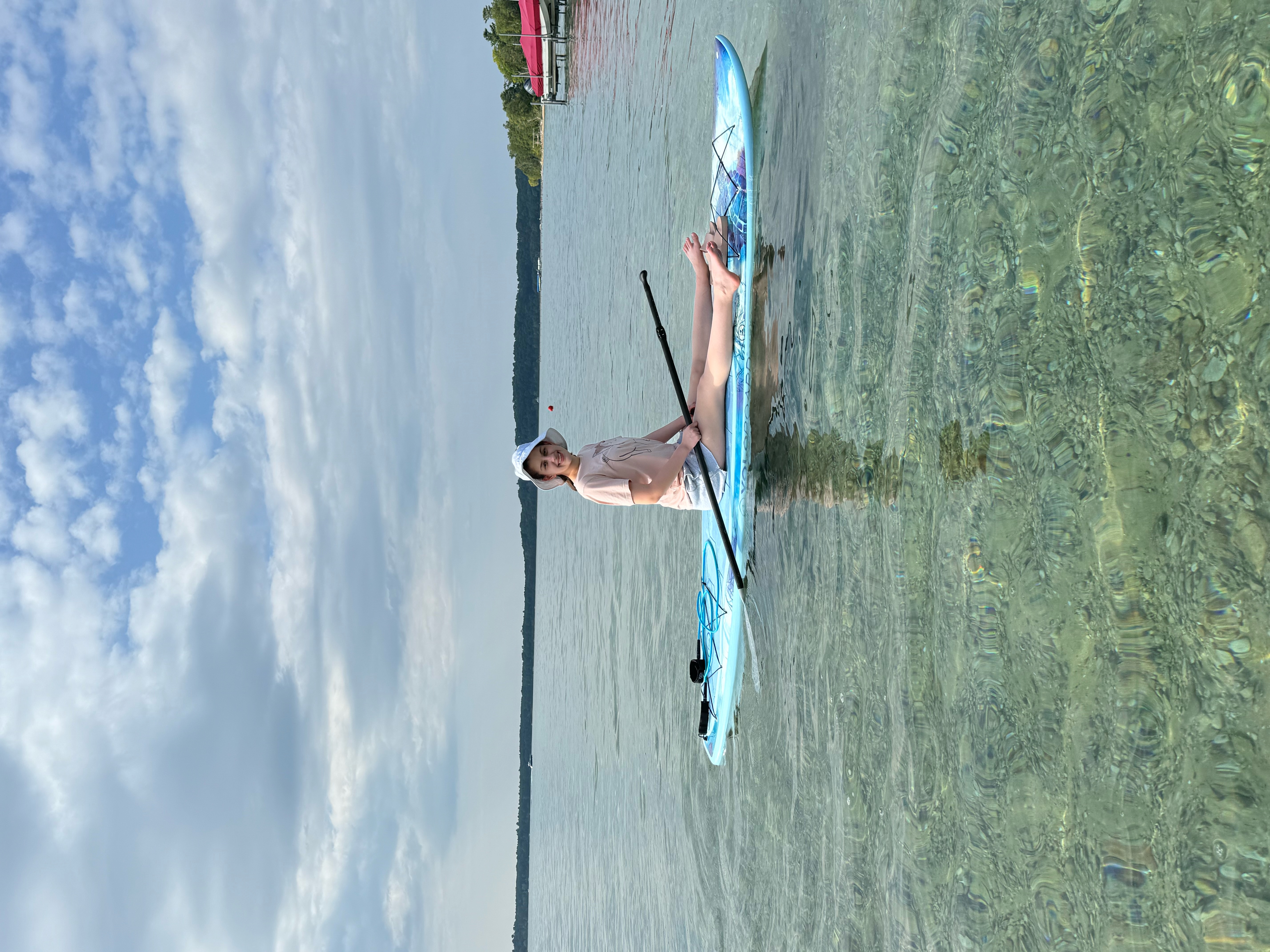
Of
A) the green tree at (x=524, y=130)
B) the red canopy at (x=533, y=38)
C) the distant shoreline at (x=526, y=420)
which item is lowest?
the distant shoreline at (x=526, y=420)

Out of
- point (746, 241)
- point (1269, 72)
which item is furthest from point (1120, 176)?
point (746, 241)

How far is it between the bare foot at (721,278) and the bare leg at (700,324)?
26 centimetres

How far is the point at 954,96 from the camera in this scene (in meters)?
3.12

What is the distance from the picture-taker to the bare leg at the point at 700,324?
5590mm

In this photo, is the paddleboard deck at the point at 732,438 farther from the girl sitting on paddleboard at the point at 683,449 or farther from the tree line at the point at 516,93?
the tree line at the point at 516,93

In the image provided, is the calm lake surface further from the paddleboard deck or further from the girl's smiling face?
the girl's smiling face

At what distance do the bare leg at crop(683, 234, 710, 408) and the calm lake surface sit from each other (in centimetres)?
50

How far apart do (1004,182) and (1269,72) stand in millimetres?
953

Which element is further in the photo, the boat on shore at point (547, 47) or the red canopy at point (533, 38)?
the boat on shore at point (547, 47)

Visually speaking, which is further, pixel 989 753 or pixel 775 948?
pixel 775 948

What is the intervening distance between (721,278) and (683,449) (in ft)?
4.01

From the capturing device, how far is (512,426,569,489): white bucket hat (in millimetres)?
5078

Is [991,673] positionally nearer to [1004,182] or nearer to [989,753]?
[989,753]

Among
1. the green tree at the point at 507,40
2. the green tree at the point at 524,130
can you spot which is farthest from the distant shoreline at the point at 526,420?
the green tree at the point at 507,40
